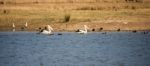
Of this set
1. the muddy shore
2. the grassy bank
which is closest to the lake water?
the muddy shore

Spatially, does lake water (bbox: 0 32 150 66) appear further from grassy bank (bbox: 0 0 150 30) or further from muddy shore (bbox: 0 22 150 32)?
grassy bank (bbox: 0 0 150 30)

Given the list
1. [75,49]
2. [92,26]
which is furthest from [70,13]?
[75,49]

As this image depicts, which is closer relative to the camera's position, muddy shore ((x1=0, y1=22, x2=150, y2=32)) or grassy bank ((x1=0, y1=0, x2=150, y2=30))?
muddy shore ((x1=0, y1=22, x2=150, y2=32))

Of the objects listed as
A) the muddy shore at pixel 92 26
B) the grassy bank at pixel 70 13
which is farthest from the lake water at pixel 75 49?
the grassy bank at pixel 70 13

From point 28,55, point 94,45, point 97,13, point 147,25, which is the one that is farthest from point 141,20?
point 28,55

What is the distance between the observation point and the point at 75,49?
32438mm

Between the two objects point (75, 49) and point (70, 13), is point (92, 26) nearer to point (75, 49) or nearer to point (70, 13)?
point (70, 13)

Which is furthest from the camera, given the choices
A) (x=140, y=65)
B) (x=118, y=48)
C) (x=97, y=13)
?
(x=97, y=13)

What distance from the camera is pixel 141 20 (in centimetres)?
4806

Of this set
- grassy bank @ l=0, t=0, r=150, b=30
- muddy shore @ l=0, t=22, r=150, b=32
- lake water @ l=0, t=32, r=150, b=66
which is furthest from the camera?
grassy bank @ l=0, t=0, r=150, b=30

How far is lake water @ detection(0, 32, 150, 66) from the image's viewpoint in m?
26.4

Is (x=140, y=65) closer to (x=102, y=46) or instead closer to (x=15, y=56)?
(x=15, y=56)

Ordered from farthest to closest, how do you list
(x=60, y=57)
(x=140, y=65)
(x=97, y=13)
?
(x=97, y=13) < (x=60, y=57) < (x=140, y=65)

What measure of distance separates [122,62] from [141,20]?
2227cm
